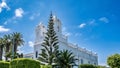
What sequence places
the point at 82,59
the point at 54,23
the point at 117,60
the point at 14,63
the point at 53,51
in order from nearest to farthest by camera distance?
the point at 14,63
the point at 117,60
the point at 53,51
the point at 54,23
the point at 82,59

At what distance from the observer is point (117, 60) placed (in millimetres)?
46844

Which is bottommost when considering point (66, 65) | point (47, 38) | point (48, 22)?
point (66, 65)

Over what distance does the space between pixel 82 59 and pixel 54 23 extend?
1154cm

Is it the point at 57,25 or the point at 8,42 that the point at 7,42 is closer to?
the point at 8,42

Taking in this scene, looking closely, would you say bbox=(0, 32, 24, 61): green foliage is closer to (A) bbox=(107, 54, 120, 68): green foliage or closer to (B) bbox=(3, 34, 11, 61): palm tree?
(B) bbox=(3, 34, 11, 61): palm tree

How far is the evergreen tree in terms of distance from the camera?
49381 millimetres

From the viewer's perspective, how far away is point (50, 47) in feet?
168

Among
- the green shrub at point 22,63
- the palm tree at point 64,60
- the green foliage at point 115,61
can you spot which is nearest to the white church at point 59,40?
the palm tree at point 64,60

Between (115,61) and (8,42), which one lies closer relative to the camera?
(115,61)

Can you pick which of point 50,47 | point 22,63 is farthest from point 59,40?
point 22,63

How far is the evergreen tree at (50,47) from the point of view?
162 feet

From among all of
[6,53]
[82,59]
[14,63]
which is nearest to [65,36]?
[82,59]

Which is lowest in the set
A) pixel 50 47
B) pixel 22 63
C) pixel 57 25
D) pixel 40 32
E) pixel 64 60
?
pixel 22 63

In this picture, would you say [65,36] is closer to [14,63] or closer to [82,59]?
[82,59]
